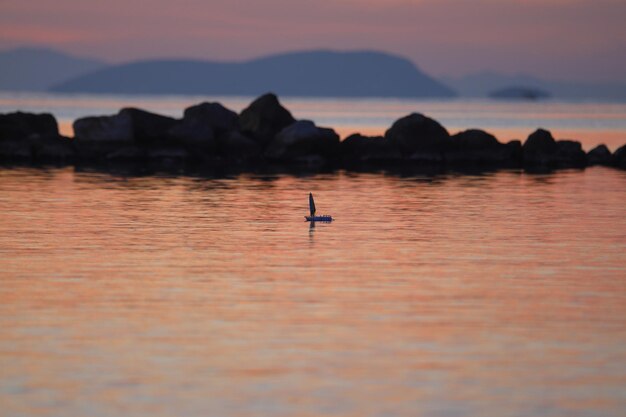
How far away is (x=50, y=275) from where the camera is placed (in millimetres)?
18844

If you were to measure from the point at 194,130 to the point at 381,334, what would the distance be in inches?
1611

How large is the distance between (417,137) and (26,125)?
1862cm

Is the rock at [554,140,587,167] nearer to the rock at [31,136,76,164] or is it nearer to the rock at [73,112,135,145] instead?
the rock at [73,112,135,145]

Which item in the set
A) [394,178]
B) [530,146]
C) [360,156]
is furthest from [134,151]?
[530,146]

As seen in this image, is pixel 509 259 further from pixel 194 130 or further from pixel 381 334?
pixel 194 130

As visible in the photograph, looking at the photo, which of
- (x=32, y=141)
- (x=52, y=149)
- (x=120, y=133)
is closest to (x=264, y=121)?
(x=120, y=133)

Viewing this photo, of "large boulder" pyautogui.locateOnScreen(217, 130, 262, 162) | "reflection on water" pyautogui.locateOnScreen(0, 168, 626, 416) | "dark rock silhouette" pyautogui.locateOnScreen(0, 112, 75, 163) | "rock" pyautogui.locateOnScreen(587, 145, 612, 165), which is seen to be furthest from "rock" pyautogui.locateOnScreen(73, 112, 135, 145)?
"reflection on water" pyautogui.locateOnScreen(0, 168, 626, 416)

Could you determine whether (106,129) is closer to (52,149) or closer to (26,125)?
(52,149)

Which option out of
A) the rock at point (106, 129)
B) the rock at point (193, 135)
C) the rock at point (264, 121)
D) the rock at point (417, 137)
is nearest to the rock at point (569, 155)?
the rock at point (417, 137)

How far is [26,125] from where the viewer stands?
2261 inches

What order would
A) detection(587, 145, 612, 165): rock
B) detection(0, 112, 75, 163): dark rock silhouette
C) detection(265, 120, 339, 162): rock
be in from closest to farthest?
detection(265, 120, 339, 162): rock < detection(0, 112, 75, 163): dark rock silhouette < detection(587, 145, 612, 165): rock

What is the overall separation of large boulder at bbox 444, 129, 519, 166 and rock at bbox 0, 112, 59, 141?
18702 mm

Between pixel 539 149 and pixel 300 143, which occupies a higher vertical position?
pixel 300 143

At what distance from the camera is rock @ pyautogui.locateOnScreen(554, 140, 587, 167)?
55.4 metres
